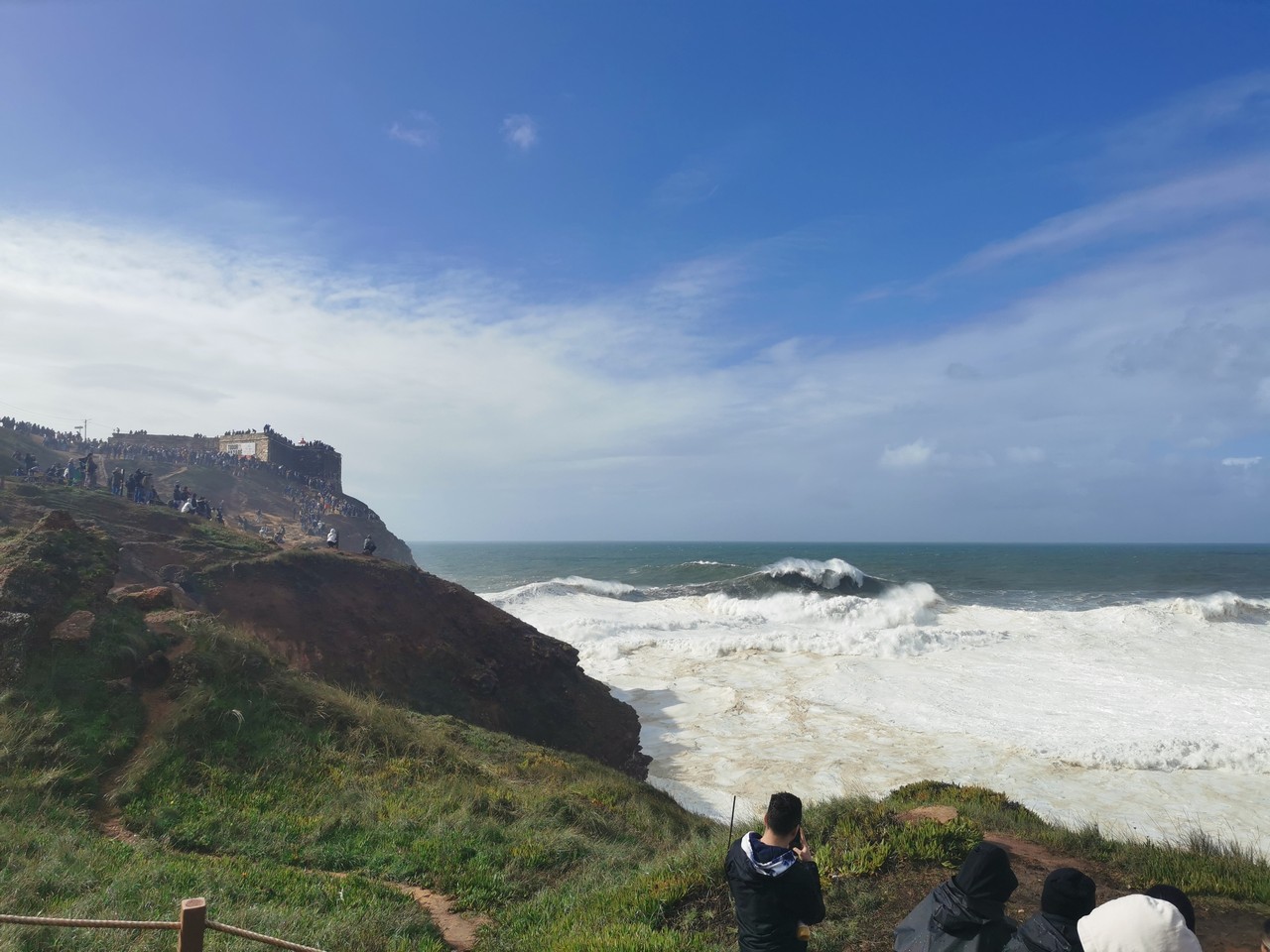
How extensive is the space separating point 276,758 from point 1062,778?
1422cm

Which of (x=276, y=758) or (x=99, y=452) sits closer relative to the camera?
(x=276, y=758)

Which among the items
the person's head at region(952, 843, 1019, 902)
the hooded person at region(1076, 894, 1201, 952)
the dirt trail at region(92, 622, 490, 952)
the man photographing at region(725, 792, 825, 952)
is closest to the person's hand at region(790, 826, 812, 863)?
the man photographing at region(725, 792, 825, 952)

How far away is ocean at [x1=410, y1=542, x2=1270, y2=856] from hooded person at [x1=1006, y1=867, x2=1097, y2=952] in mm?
8811

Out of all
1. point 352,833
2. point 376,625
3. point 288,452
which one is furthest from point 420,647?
point 288,452

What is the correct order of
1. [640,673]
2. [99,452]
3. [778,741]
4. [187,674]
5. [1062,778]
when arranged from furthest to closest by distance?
[99,452] < [640,673] < [778,741] < [1062,778] < [187,674]

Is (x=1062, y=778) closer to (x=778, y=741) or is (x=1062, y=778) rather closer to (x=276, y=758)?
(x=778, y=741)

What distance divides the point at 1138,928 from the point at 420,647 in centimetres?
1532

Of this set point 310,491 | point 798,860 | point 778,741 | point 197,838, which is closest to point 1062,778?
point 778,741

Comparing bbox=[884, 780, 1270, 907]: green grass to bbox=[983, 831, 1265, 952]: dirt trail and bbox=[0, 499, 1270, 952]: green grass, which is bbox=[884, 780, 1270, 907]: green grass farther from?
bbox=[983, 831, 1265, 952]: dirt trail

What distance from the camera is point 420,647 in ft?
53.8

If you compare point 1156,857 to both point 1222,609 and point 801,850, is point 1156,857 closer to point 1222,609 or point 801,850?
point 801,850

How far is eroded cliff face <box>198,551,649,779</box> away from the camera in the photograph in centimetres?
1516

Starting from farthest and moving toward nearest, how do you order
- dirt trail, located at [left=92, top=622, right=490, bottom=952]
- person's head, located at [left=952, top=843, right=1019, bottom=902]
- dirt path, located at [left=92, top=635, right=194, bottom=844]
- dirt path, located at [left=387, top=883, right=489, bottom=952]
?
dirt path, located at [left=92, top=635, right=194, bottom=844] → dirt trail, located at [left=92, top=622, right=490, bottom=952] → dirt path, located at [left=387, top=883, right=489, bottom=952] → person's head, located at [left=952, top=843, right=1019, bottom=902]

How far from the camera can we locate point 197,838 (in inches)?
267
